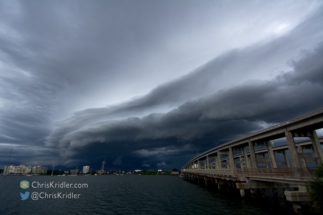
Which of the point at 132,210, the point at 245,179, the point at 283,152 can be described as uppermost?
the point at 283,152

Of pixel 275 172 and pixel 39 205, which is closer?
pixel 275 172

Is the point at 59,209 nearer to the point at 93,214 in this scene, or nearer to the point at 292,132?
the point at 93,214

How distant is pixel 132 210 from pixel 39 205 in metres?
19.7

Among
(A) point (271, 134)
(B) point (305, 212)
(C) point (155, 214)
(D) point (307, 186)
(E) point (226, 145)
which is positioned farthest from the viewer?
(E) point (226, 145)

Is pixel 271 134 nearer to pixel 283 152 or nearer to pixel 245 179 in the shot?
pixel 245 179

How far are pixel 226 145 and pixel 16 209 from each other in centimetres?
5957

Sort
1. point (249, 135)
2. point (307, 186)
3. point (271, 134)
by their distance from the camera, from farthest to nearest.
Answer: point (249, 135)
point (271, 134)
point (307, 186)

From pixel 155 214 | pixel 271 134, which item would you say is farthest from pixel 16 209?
pixel 271 134

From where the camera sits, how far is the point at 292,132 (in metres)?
33.4

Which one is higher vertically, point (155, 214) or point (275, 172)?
point (275, 172)

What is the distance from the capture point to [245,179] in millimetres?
35594

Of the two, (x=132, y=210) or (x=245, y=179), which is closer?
(x=132, y=210)

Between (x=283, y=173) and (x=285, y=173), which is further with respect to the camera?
(x=285, y=173)

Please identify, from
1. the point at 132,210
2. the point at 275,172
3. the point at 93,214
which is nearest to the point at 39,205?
the point at 93,214
